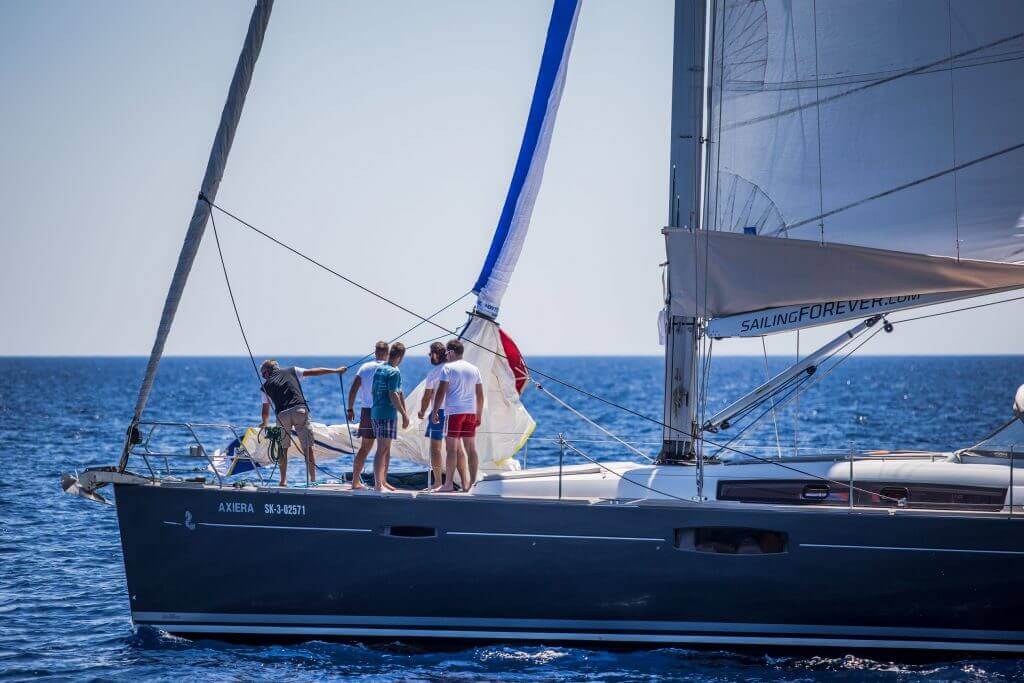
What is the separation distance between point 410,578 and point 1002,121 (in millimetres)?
8173

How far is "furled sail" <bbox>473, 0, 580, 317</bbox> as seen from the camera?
13.5 meters

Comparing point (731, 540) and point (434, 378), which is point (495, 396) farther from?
point (731, 540)

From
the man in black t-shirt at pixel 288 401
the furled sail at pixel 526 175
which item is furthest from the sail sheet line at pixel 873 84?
the man in black t-shirt at pixel 288 401

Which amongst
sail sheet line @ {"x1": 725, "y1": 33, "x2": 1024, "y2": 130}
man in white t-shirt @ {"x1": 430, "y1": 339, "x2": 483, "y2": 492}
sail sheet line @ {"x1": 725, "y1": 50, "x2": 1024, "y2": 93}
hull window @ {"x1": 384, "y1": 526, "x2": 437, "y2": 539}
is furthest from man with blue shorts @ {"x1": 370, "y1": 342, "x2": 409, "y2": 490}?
sail sheet line @ {"x1": 725, "y1": 50, "x2": 1024, "y2": 93}

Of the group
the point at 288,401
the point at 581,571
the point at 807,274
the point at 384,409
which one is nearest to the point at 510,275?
the point at 384,409

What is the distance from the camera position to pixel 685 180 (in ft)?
42.2

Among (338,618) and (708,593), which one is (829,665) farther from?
(338,618)

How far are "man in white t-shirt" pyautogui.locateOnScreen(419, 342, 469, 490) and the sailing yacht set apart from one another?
0.47 metres

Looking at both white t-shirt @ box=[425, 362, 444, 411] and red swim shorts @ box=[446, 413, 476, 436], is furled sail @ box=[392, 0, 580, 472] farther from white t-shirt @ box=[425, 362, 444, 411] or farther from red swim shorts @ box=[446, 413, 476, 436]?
red swim shorts @ box=[446, 413, 476, 436]

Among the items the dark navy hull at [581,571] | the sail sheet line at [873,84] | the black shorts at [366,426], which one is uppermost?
the sail sheet line at [873,84]

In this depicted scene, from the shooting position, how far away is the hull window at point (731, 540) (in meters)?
11.8

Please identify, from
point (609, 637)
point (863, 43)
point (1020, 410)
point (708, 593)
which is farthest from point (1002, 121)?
point (609, 637)

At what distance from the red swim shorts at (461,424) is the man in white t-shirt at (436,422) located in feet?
0.64

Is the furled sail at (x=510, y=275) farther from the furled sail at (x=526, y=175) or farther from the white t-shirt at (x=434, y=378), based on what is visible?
the white t-shirt at (x=434, y=378)
